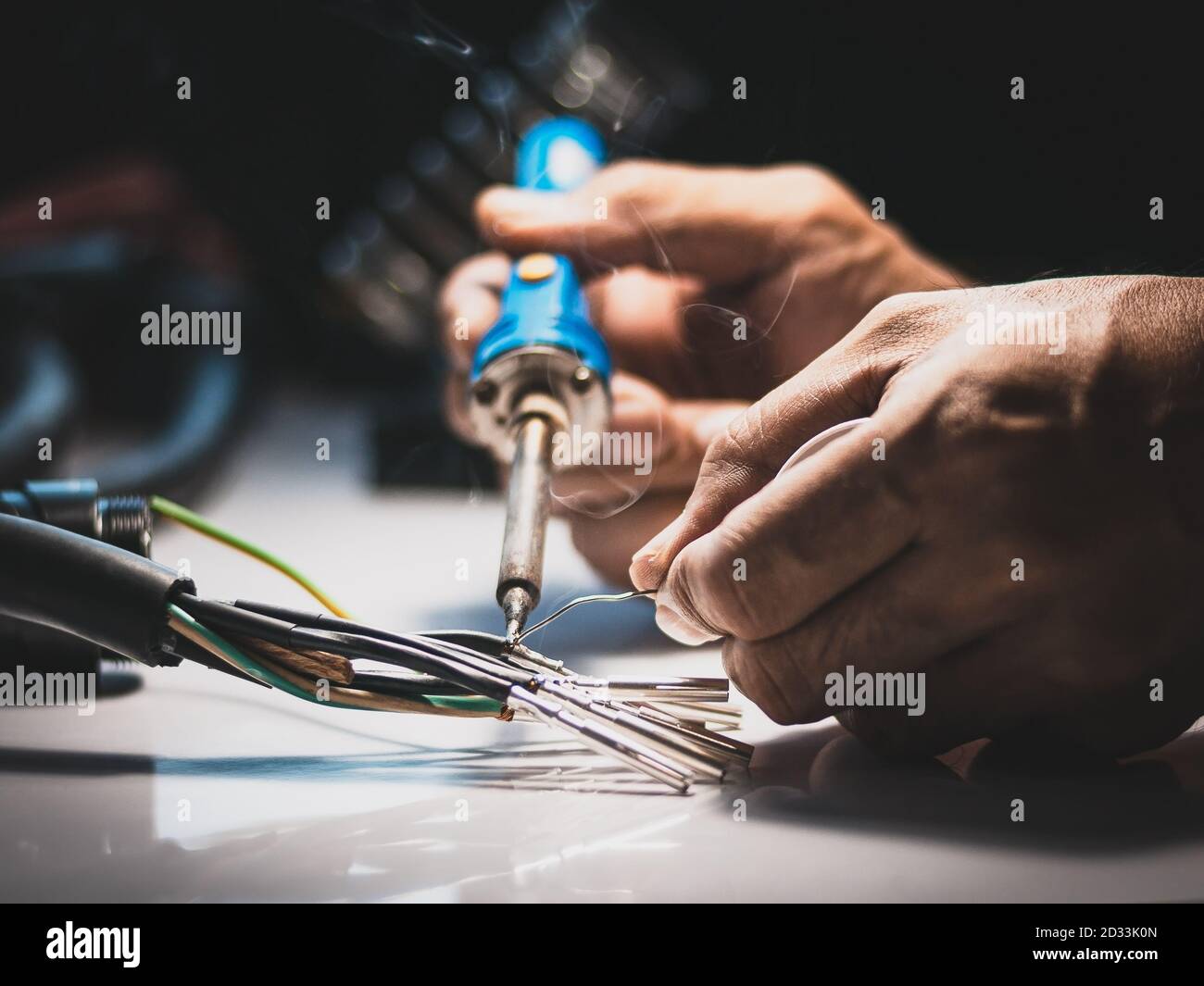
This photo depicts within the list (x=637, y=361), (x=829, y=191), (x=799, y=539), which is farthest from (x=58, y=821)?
(x=829, y=191)

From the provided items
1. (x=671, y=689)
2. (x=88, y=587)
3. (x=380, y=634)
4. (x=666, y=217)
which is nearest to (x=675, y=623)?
(x=671, y=689)

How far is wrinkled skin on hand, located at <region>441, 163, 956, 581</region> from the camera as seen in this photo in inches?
32.2

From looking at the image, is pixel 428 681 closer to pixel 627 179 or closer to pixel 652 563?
pixel 652 563

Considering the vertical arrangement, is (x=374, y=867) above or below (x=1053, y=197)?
below

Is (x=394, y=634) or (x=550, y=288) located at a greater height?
(x=550, y=288)

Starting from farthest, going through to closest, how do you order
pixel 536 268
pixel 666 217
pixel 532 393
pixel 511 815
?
pixel 666 217 < pixel 536 268 < pixel 532 393 < pixel 511 815

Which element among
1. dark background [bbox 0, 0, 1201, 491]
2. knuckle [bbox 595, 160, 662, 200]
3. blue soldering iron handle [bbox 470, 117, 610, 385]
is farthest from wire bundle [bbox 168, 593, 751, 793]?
knuckle [bbox 595, 160, 662, 200]

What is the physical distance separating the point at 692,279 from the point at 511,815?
553 millimetres

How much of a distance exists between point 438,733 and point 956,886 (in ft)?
0.81

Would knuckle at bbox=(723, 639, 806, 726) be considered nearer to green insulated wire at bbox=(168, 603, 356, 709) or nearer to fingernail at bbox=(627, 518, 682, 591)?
fingernail at bbox=(627, 518, 682, 591)

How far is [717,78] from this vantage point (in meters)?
0.87

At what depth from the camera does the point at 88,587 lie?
1.53 ft
